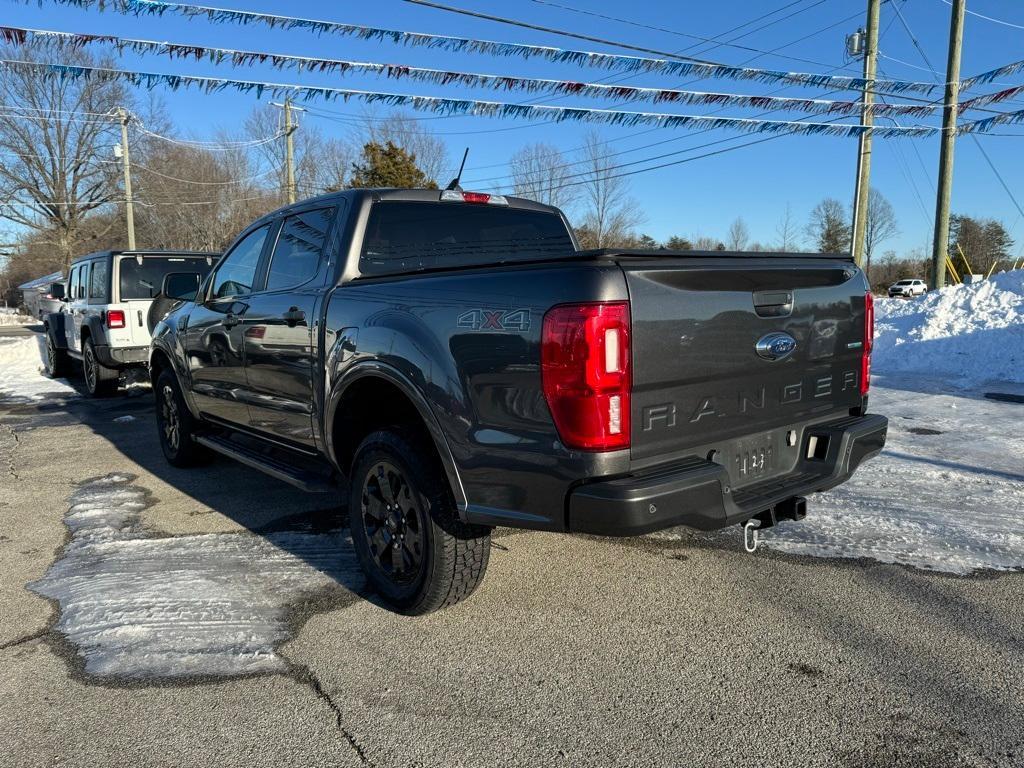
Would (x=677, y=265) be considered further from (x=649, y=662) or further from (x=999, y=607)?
(x=999, y=607)

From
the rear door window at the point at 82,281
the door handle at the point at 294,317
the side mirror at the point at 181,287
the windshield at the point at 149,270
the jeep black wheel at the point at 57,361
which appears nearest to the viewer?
the door handle at the point at 294,317

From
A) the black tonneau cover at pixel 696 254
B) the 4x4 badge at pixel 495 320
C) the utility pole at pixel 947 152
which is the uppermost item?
the utility pole at pixel 947 152

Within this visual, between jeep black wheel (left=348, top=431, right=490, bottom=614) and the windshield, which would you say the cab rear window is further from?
the windshield

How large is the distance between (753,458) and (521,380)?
1166mm

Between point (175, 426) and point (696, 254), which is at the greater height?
point (696, 254)

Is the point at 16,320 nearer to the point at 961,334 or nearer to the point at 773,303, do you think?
the point at 961,334

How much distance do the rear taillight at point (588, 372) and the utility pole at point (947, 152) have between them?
15.8 m

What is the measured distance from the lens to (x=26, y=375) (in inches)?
538

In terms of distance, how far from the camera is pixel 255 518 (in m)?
4.92

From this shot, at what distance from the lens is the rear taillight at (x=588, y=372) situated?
8.32 ft

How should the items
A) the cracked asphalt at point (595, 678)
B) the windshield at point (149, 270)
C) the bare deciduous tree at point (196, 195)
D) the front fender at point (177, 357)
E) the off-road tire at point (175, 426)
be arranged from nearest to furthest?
the cracked asphalt at point (595, 678), the front fender at point (177, 357), the off-road tire at point (175, 426), the windshield at point (149, 270), the bare deciduous tree at point (196, 195)

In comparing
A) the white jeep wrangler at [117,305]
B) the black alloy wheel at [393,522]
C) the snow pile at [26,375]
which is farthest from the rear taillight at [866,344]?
the snow pile at [26,375]

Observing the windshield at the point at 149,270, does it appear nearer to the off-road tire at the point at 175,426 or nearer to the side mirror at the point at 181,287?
the off-road tire at the point at 175,426

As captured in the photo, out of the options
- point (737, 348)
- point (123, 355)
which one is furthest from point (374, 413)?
point (123, 355)
